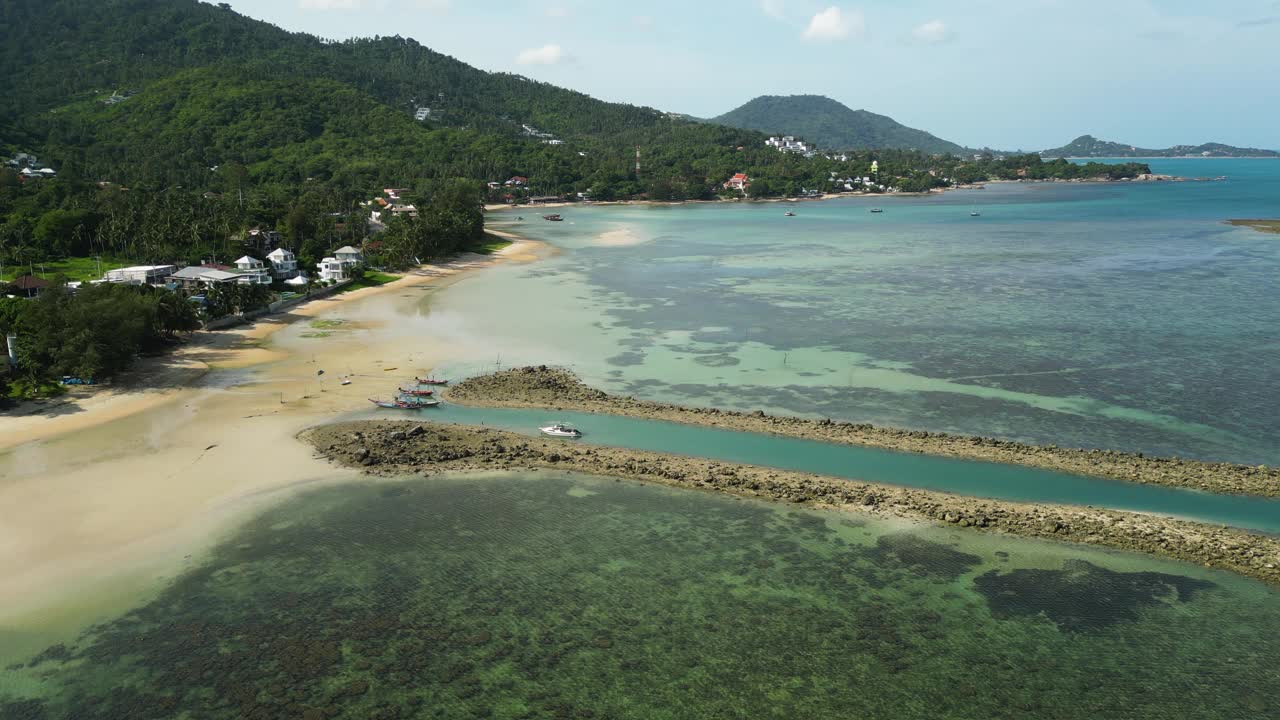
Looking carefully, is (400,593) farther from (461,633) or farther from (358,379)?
(358,379)

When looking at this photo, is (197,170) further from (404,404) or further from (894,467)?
(894,467)

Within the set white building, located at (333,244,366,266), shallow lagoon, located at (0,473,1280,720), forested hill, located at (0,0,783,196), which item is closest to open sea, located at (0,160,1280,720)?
shallow lagoon, located at (0,473,1280,720)

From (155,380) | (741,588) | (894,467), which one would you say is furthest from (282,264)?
(741,588)

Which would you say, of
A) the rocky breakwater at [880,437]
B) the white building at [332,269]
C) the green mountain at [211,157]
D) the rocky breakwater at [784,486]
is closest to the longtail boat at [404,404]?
the rocky breakwater at [880,437]

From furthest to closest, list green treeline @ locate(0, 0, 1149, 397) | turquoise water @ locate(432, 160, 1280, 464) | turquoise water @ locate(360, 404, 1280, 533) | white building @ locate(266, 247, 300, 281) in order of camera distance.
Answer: white building @ locate(266, 247, 300, 281) → green treeline @ locate(0, 0, 1149, 397) → turquoise water @ locate(432, 160, 1280, 464) → turquoise water @ locate(360, 404, 1280, 533)

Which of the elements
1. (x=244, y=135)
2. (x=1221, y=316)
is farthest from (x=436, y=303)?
(x=244, y=135)

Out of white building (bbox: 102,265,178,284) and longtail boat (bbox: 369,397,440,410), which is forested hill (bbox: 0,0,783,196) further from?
longtail boat (bbox: 369,397,440,410)

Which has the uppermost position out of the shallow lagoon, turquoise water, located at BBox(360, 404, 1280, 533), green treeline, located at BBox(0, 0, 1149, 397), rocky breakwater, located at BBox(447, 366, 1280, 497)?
green treeline, located at BBox(0, 0, 1149, 397)

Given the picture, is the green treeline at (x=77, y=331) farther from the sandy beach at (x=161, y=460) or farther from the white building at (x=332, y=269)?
the white building at (x=332, y=269)
